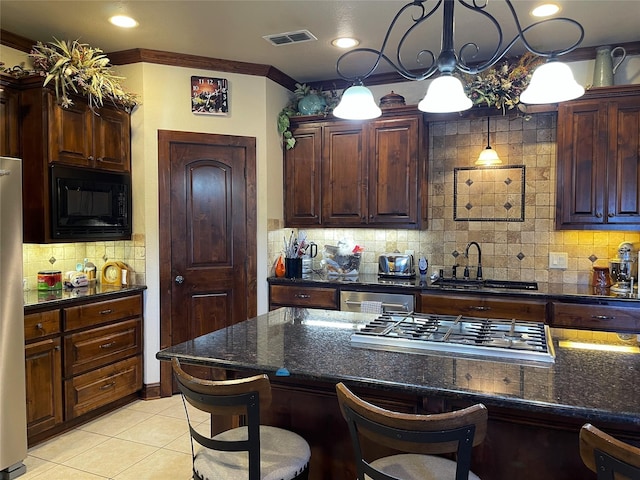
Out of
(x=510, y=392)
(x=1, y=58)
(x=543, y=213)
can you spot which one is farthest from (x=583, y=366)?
(x=1, y=58)

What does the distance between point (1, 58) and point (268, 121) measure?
198 cm

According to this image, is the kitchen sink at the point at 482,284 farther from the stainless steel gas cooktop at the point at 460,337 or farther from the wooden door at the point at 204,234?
the wooden door at the point at 204,234

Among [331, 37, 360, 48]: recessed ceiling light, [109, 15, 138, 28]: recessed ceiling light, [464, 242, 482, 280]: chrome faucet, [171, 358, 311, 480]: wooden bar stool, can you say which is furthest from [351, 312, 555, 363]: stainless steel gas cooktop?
[109, 15, 138, 28]: recessed ceiling light

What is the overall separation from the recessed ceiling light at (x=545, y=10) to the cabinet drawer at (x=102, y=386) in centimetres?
375

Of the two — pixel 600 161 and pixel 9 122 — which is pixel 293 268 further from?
pixel 600 161

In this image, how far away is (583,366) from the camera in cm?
170

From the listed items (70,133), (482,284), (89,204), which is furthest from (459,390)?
(70,133)

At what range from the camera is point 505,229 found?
4051 millimetres

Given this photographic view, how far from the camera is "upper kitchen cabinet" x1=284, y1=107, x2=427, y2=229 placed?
4004mm

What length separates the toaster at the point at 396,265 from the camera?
4.16 m

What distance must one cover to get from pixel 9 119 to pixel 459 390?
128 inches

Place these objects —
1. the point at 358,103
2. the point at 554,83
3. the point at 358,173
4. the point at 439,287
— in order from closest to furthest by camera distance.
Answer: the point at 554,83 < the point at 358,103 < the point at 439,287 < the point at 358,173

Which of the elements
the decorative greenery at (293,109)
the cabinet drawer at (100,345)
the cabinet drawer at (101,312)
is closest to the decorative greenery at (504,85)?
the decorative greenery at (293,109)

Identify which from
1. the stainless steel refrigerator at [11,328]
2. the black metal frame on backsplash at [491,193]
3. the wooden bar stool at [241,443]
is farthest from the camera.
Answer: the black metal frame on backsplash at [491,193]
